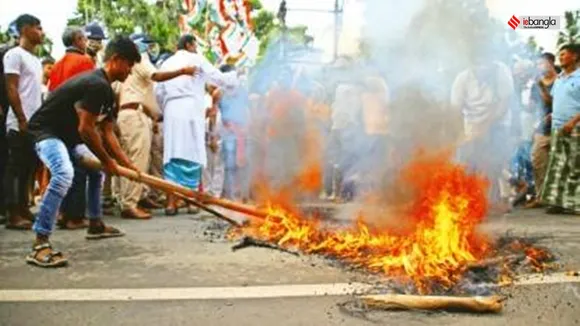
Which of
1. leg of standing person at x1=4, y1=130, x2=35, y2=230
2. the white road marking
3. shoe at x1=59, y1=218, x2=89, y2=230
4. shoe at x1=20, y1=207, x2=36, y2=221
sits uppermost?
leg of standing person at x1=4, y1=130, x2=35, y2=230

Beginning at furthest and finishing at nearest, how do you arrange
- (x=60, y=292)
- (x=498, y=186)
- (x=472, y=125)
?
(x=498, y=186) < (x=472, y=125) < (x=60, y=292)

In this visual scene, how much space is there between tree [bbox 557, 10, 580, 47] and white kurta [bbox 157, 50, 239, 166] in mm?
4294

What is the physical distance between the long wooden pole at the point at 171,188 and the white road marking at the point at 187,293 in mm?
1274

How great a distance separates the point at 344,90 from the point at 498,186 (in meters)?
2.32

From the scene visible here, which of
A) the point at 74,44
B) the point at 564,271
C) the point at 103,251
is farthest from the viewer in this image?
the point at 74,44

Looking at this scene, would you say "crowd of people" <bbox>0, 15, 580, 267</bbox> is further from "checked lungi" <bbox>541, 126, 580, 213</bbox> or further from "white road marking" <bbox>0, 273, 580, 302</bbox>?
"white road marking" <bbox>0, 273, 580, 302</bbox>

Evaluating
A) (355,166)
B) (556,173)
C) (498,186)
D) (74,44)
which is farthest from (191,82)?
(556,173)

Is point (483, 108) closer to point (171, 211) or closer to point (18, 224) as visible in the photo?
point (171, 211)

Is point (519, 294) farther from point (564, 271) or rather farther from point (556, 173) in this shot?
point (556, 173)

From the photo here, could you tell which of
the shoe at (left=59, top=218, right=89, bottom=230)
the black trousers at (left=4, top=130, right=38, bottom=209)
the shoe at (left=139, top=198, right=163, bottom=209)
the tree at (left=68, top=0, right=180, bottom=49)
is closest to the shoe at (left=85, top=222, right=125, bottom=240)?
the shoe at (left=59, top=218, right=89, bottom=230)

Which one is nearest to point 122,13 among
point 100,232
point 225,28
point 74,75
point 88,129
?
point 225,28

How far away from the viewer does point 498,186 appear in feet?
29.9

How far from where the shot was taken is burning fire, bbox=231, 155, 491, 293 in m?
4.89

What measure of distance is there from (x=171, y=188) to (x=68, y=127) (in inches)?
37.8
